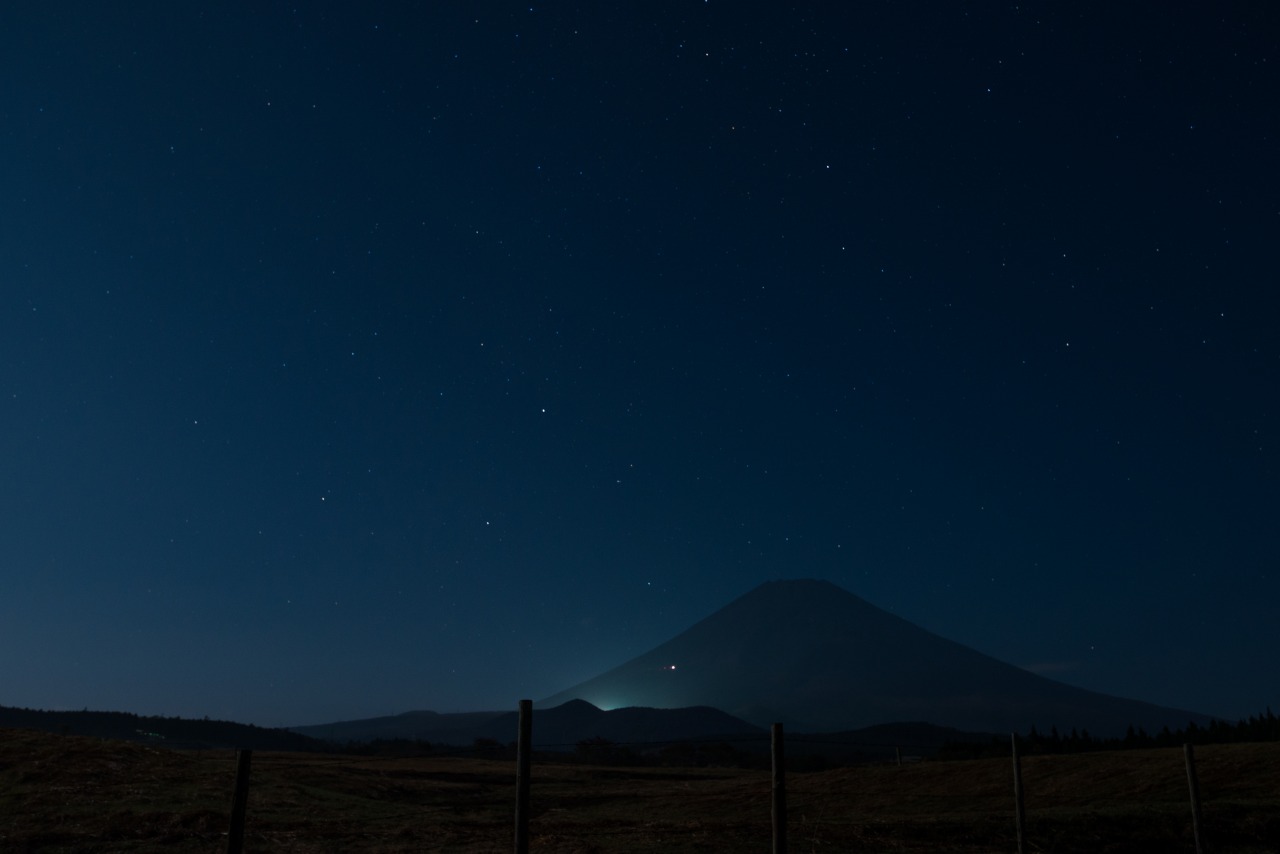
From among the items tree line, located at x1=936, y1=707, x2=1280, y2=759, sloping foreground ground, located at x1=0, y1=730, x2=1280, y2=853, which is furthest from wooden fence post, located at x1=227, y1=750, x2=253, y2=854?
tree line, located at x1=936, y1=707, x2=1280, y2=759

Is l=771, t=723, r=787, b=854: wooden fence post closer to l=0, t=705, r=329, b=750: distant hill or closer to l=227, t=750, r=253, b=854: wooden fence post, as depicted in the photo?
l=227, t=750, r=253, b=854: wooden fence post

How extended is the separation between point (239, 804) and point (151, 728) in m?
137

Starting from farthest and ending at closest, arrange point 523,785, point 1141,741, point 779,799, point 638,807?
point 1141,741, point 638,807, point 779,799, point 523,785

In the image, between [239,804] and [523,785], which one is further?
[523,785]

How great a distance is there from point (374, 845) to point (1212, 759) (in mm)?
31092

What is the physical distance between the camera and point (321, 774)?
41.2 meters

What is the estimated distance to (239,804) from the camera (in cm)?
1055

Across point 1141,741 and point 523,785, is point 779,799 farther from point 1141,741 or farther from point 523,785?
point 1141,741

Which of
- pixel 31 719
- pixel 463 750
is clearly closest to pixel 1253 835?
pixel 463 750

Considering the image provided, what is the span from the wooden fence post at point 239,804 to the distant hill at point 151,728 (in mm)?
110454

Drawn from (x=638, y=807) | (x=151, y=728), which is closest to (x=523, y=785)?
(x=638, y=807)

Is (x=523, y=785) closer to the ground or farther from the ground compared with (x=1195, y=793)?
farther from the ground

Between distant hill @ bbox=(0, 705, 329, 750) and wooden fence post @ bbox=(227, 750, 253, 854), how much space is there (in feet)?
362

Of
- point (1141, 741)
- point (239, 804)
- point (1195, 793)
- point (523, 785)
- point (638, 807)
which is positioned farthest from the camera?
point (1141, 741)
